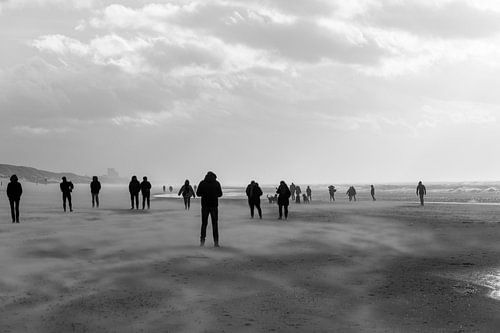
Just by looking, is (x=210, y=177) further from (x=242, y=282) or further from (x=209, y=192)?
(x=242, y=282)

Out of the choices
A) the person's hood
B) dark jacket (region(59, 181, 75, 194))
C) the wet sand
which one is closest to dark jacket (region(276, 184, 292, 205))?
the wet sand

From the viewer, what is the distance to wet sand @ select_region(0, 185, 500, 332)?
641cm

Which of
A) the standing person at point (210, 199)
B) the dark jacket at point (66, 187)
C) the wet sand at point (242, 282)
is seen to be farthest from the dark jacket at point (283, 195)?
the dark jacket at point (66, 187)

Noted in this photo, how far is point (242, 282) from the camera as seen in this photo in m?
8.88

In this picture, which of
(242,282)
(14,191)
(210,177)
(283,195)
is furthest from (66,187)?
(242,282)

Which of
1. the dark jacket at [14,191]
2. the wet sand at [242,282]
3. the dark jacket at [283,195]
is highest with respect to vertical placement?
the dark jacket at [14,191]

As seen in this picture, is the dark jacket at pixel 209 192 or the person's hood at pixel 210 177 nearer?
the dark jacket at pixel 209 192

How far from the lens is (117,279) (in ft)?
Result: 29.1

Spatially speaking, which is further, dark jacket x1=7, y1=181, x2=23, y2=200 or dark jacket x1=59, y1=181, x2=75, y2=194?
dark jacket x1=59, y1=181, x2=75, y2=194

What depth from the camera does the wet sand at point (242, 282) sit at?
641 cm

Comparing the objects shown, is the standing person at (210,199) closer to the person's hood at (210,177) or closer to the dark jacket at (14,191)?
the person's hood at (210,177)

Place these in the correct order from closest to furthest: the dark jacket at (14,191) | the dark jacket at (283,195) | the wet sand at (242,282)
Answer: the wet sand at (242,282) → the dark jacket at (14,191) → the dark jacket at (283,195)

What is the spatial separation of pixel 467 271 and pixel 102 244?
9507 millimetres

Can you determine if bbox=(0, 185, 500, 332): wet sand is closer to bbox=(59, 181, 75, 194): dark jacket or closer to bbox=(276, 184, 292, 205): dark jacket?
bbox=(276, 184, 292, 205): dark jacket
